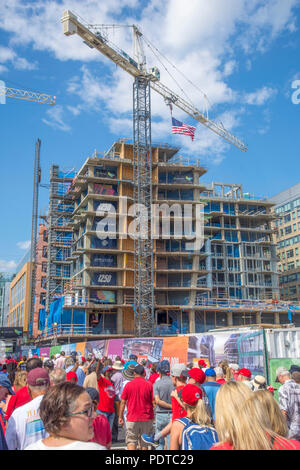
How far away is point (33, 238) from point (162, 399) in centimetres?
8193

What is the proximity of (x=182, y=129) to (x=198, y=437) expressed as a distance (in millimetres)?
51881

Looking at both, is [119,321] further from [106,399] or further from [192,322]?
[106,399]

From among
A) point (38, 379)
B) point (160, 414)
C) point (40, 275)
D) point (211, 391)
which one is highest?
point (40, 275)

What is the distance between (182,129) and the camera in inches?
2124

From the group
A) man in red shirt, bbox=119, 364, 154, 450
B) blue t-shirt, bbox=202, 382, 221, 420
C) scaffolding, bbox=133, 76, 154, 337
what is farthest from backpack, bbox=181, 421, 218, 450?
scaffolding, bbox=133, 76, 154, 337

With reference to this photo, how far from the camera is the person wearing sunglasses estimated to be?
10.0 feet

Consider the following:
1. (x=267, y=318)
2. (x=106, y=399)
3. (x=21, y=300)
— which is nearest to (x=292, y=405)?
(x=106, y=399)

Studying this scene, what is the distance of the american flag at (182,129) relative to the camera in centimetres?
5359

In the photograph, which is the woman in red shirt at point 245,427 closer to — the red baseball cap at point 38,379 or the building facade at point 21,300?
the red baseball cap at point 38,379

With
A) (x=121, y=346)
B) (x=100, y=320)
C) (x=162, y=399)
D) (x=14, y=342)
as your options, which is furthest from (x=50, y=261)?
(x=162, y=399)

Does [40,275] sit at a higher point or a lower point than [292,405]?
higher

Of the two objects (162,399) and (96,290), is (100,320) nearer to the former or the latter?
(96,290)

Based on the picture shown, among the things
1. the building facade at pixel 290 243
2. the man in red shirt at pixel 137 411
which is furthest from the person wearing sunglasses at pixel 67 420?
the building facade at pixel 290 243

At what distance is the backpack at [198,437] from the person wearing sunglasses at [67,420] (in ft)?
5.30
